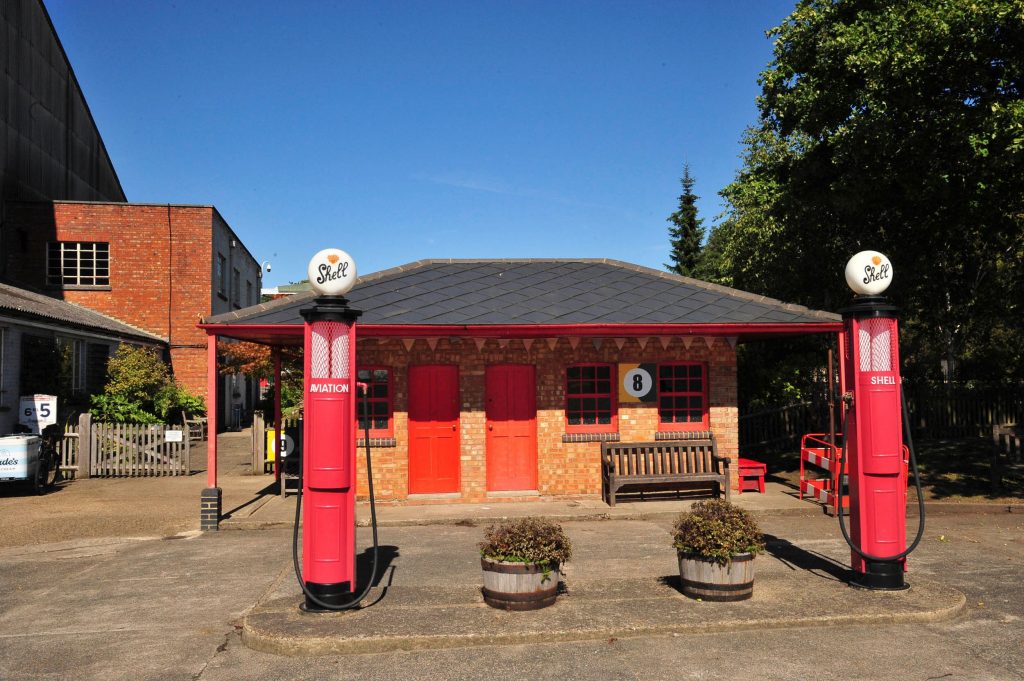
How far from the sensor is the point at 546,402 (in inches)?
502

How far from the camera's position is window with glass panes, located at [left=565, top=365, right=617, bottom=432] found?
12.9m

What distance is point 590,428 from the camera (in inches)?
508

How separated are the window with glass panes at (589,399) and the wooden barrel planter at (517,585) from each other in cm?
649

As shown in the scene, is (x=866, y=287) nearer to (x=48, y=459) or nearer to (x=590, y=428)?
(x=590, y=428)

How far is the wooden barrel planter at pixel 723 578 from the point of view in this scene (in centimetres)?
655

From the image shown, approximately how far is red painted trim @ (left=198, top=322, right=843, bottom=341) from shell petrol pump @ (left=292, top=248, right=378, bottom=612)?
15.2 feet

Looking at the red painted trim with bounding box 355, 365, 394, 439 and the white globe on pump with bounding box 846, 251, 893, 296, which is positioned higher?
the white globe on pump with bounding box 846, 251, 893, 296

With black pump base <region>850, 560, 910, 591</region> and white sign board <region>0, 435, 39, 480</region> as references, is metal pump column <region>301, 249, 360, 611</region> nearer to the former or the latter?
black pump base <region>850, 560, 910, 591</region>

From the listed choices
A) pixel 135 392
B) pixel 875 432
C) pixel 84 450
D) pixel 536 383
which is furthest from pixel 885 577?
pixel 135 392

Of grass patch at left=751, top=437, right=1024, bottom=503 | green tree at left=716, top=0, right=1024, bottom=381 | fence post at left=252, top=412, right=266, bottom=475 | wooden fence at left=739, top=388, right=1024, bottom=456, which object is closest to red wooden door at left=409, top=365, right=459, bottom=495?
fence post at left=252, top=412, right=266, bottom=475

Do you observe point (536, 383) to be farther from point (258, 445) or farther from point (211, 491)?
point (258, 445)

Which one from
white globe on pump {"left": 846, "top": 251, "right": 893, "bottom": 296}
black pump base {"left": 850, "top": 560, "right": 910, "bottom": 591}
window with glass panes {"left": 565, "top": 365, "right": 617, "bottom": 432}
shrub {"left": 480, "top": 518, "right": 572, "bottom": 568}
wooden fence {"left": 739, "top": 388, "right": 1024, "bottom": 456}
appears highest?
white globe on pump {"left": 846, "top": 251, "right": 893, "bottom": 296}

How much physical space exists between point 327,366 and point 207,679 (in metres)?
2.48

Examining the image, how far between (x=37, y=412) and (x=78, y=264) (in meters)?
10.5
